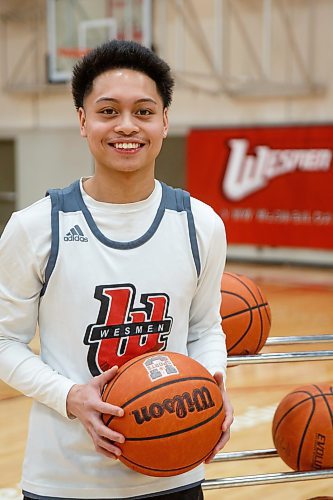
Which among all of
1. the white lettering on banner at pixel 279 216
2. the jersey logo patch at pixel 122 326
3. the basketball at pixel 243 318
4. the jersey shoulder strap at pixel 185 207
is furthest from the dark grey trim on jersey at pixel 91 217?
the white lettering on banner at pixel 279 216

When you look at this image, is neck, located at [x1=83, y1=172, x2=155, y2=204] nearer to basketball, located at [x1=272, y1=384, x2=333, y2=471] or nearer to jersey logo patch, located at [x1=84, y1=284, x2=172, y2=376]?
jersey logo patch, located at [x1=84, y1=284, x2=172, y2=376]

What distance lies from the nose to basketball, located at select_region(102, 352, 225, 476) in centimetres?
50

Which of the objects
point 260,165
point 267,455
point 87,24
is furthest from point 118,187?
point 87,24

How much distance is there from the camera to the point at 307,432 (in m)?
2.48

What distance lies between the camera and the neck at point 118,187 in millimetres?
1654

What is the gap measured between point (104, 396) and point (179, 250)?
0.37 metres

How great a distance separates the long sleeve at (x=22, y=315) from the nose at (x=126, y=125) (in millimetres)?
292

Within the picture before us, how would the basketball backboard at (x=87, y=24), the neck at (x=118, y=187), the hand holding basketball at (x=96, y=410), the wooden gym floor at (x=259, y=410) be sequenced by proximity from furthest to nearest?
the basketball backboard at (x=87, y=24)
the wooden gym floor at (x=259, y=410)
the neck at (x=118, y=187)
the hand holding basketball at (x=96, y=410)

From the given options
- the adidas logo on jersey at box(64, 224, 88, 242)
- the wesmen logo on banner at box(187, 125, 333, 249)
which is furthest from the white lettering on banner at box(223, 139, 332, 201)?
the adidas logo on jersey at box(64, 224, 88, 242)

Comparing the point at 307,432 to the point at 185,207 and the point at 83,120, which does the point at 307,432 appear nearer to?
the point at 185,207

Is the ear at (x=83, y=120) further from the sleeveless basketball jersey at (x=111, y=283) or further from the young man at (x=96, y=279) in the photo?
the sleeveless basketball jersey at (x=111, y=283)

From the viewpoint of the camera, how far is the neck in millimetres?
1654

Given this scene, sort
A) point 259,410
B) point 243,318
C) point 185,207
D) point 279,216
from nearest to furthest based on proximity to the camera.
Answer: point 185,207 < point 243,318 < point 259,410 < point 279,216

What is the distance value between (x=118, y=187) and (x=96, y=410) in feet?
1.62
